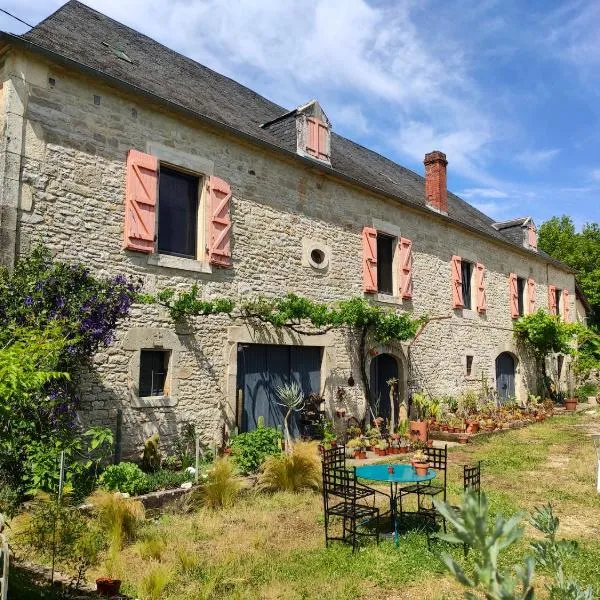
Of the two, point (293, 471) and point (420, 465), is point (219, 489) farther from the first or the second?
point (420, 465)

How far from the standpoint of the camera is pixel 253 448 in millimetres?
7500

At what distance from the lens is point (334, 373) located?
10.1 meters

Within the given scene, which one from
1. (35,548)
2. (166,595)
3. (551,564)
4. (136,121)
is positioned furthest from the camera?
(136,121)

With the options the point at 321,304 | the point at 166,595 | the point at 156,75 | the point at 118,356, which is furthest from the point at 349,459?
the point at 156,75

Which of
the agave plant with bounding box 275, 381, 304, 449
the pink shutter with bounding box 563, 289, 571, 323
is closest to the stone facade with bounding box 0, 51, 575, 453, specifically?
the agave plant with bounding box 275, 381, 304, 449

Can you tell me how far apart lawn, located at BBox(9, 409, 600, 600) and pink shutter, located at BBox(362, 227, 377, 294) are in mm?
4474

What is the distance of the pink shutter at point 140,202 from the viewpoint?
719cm

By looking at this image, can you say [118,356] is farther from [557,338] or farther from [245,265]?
[557,338]

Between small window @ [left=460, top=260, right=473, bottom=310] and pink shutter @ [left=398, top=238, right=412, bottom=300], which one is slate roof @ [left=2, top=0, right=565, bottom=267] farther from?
small window @ [left=460, top=260, right=473, bottom=310]

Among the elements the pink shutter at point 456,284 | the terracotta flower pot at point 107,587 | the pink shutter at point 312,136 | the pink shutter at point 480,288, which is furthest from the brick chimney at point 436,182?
the terracotta flower pot at point 107,587

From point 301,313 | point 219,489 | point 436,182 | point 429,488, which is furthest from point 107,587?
point 436,182

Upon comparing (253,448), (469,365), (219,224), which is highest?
(219,224)

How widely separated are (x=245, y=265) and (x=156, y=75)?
3.59 meters

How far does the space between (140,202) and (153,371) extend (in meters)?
2.38
